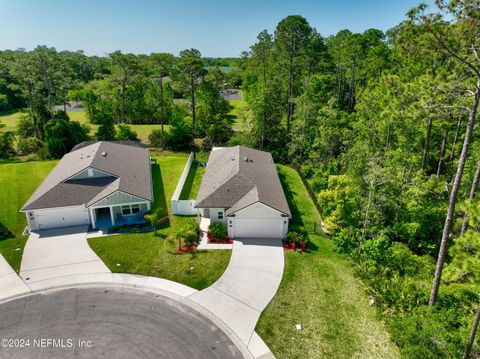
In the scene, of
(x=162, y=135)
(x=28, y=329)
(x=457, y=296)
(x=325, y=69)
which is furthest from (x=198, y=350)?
(x=325, y=69)

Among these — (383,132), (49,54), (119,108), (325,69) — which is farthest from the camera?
(119,108)

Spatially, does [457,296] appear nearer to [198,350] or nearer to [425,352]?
[425,352]

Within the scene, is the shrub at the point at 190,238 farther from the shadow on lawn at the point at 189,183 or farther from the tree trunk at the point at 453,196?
the tree trunk at the point at 453,196

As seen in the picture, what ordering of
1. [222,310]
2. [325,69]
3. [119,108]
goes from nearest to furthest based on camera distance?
1. [222,310]
2. [325,69]
3. [119,108]

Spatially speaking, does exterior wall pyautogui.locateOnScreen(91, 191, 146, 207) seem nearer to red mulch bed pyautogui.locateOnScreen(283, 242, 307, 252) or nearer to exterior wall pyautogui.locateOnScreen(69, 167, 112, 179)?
exterior wall pyautogui.locateOnScreen(69, 167, 112, 179)

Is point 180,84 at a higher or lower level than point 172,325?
higher

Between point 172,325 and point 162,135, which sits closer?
point 172,325

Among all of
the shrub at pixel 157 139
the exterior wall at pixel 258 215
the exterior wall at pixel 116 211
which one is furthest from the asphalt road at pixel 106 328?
the shrub at pixel 157 139
